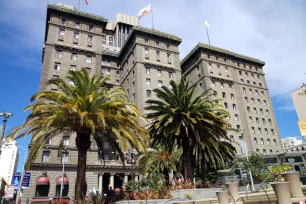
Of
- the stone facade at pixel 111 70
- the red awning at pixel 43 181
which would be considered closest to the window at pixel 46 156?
the stone facade at pixel 111 70

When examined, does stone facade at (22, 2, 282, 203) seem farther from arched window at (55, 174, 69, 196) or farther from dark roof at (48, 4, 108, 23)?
arched window at (55, 174, 69, 196)

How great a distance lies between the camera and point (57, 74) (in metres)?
46.6

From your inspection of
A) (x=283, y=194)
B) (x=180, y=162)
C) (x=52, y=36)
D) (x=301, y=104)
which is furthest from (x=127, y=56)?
(x=283, y=194)

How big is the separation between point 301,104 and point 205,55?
93.0 ft

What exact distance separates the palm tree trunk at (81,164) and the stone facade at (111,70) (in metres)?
20.6

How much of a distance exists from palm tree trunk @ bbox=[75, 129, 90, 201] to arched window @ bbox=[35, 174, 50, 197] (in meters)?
26.3

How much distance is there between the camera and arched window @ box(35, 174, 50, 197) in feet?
123

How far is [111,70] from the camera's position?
198 feet

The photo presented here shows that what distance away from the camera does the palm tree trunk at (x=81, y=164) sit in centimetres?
1522

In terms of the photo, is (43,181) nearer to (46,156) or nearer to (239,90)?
(46,156)

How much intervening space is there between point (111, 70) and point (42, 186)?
105 ft

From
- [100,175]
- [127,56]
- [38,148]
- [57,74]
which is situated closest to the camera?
[38,148]

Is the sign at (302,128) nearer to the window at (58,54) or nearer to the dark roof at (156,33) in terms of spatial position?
the dark roof at (156,33)

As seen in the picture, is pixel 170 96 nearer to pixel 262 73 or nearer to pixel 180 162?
pixel 180 162
